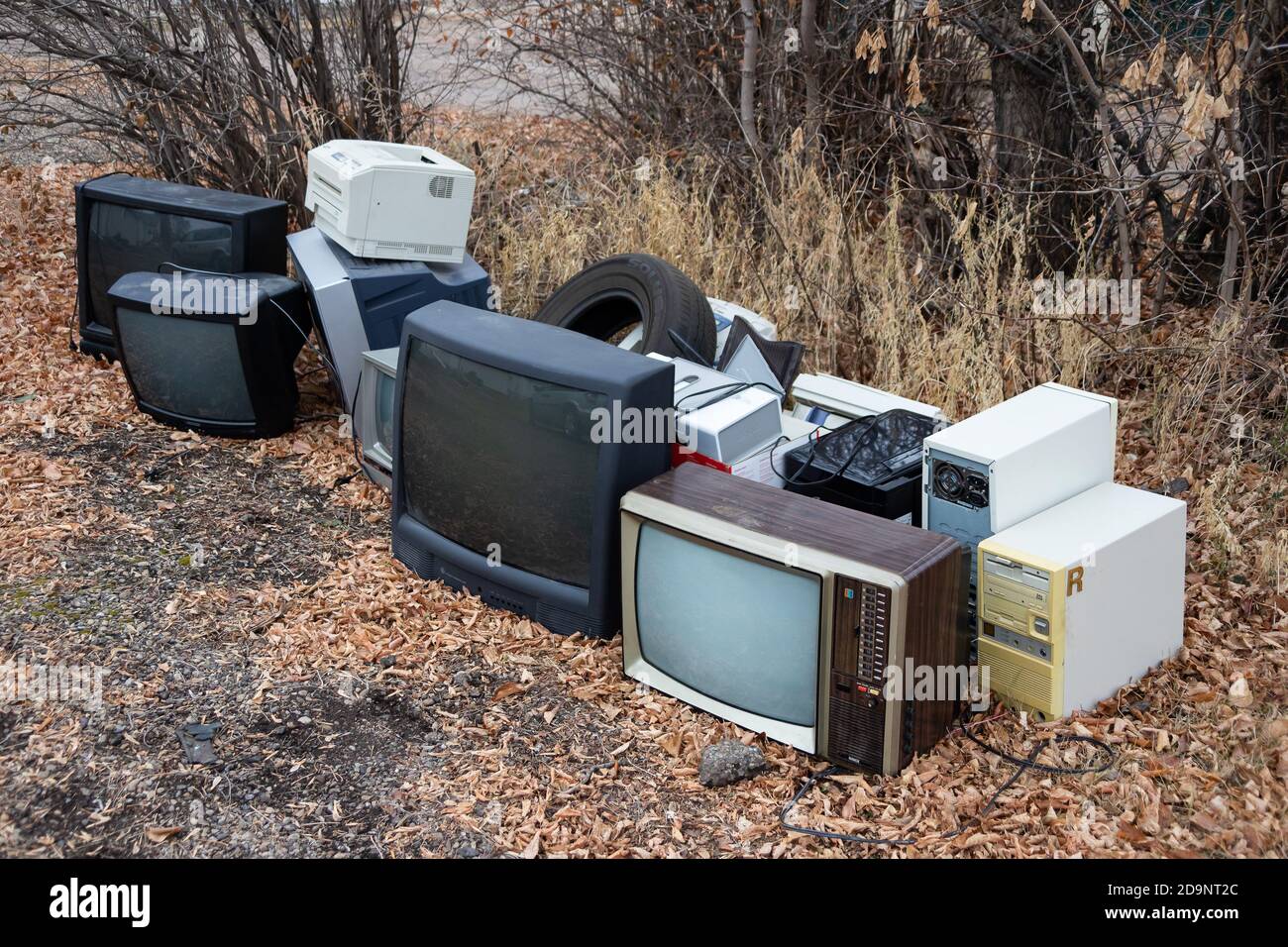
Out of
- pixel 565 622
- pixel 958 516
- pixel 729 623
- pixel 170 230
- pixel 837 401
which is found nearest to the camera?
pixel 729 623

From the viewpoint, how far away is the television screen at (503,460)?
3.70m

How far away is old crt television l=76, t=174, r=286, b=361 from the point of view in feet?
17.6

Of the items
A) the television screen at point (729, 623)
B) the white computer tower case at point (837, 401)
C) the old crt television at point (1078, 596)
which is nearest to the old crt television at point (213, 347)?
the white computer tower case at point (837, 401)

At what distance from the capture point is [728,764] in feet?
11.0

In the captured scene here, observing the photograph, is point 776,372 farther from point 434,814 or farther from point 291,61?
point 291,61

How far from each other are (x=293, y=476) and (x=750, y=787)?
103 inches

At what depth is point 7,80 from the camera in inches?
276

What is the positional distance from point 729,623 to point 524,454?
828 mm

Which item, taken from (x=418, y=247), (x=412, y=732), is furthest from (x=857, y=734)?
(x=418, y=247)

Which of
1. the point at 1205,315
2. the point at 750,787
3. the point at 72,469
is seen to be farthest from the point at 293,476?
the point at 1205,315

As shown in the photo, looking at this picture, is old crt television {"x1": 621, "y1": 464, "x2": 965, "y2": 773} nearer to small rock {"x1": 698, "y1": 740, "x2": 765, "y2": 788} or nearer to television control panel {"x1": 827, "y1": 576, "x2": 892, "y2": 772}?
television control panel {"x1": 827, "y1": 576, "x2": 892, "y2": 772}

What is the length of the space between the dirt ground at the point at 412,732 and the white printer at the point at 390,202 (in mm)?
1215

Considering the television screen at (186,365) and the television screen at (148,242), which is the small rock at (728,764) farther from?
the television screen at (148,242)

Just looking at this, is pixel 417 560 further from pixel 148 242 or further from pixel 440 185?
pixel 148 242
